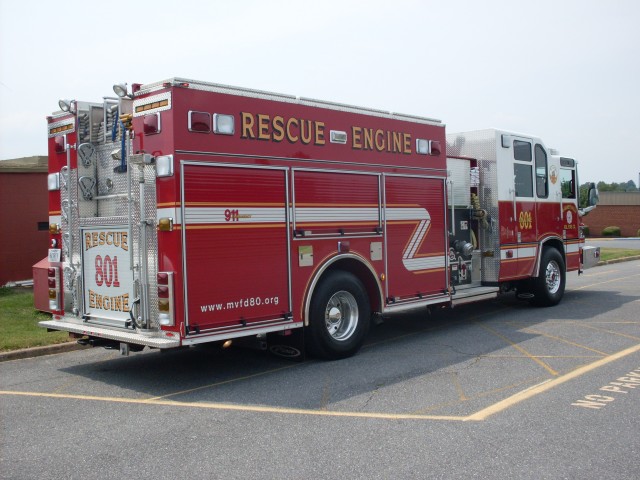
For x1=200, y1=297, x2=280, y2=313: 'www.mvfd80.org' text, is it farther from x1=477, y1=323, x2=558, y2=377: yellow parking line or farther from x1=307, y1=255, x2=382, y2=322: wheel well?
x1=477, y1=323, x2=558, y2=377: yellow parking line

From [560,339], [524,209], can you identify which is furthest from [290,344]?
[524,209]

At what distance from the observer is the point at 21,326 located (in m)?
10.1

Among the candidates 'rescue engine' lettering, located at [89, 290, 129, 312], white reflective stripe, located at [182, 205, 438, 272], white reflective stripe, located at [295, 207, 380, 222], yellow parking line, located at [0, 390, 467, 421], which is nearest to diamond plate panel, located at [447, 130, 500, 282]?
white reflective stripe, located at [182, 205, 438, 272]

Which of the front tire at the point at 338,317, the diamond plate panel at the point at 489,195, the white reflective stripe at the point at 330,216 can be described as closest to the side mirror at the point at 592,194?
the diamond plate panel at the point at 489,195

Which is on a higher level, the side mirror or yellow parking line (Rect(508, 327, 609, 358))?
the side mirror

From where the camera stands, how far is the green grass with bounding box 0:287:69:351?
358 inches

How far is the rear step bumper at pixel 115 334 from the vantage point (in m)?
6.68

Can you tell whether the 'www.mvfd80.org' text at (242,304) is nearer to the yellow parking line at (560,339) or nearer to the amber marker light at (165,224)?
the amber marker light at (165,224)

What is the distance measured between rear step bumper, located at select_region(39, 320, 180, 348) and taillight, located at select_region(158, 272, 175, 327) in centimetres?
19

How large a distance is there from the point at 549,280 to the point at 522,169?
2.13m

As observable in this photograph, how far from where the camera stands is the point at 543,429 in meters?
5.40

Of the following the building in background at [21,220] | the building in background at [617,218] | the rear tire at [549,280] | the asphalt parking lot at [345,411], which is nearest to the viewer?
the asphalt parking lot at [345,411]

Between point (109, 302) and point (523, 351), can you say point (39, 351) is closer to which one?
point (109, 302)

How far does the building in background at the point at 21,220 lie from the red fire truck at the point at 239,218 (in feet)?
23.0
